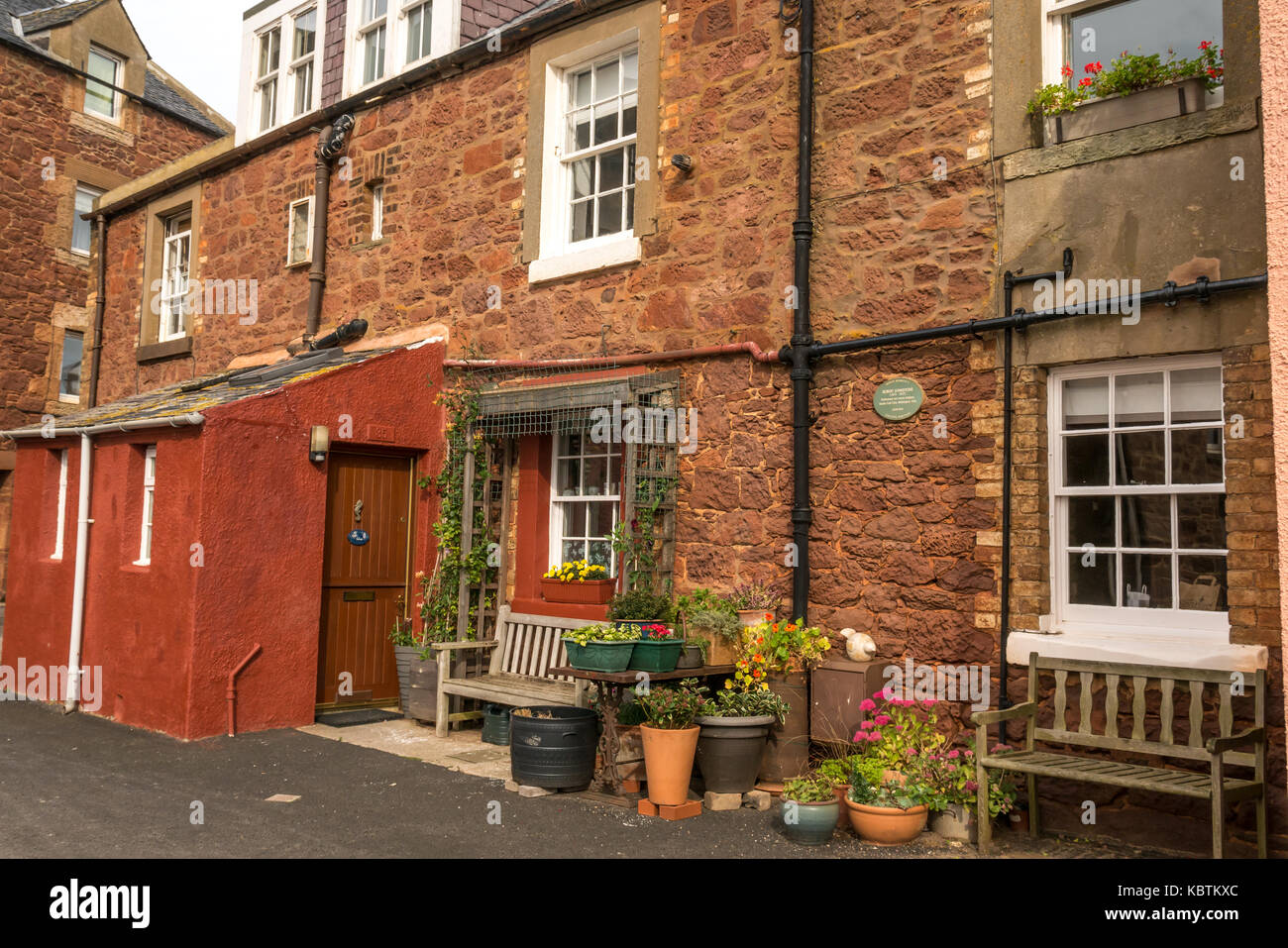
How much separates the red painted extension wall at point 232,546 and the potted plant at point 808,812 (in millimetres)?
4760

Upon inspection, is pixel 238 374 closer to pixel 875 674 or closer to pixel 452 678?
pixel 452 678

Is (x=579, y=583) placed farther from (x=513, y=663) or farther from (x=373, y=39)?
(x=373, y=39)

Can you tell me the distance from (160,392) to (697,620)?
7.83 metres

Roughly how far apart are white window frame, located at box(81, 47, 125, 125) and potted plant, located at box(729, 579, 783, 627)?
57.2 feet

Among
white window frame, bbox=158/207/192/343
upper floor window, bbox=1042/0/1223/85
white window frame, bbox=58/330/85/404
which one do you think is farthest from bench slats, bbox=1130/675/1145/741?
white window frame, bbox=58/330/85/404

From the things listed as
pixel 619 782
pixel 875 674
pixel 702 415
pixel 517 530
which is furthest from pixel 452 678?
pixel 875 674

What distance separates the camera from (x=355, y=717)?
362 inches

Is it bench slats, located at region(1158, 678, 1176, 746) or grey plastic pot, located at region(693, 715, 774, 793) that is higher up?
bench slats, located at region(1158, 678, 1176, 746)

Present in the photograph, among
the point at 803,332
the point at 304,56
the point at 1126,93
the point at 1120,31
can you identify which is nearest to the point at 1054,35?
the point at 1120,31

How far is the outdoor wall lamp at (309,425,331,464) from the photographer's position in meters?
8.81

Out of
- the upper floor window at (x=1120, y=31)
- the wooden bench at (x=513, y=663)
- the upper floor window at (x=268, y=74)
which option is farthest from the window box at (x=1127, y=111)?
the upper floor window at (x=268, y=74)

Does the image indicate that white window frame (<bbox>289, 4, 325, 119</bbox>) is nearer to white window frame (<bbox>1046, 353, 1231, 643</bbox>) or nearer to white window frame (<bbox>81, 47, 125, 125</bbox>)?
white window frame (<bbox>81, 47, 125, 125</bbox>)

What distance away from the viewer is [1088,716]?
18.6ft

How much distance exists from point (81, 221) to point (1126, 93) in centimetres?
1839
